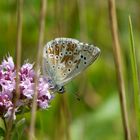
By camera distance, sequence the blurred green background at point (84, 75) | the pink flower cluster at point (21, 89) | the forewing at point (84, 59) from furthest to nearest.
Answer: the blurred green background at point (84, 75) < the forewing at point (84, 59) < the pink flower cluster at point (21, 89)

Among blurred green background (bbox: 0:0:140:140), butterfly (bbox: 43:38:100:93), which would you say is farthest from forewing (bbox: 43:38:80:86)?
blurred green background (bbox: 0:0:140:140)

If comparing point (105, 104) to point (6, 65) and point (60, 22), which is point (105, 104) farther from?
point (6, 65)

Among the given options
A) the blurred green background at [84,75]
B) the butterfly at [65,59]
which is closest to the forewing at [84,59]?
the butterfly at [65,59]

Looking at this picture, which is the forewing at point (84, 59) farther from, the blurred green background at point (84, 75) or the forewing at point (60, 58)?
the blurred green background at point (84, 75)

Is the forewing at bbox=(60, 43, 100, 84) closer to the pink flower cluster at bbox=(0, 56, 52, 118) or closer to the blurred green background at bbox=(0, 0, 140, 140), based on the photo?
the pink flower cluster at bbox=(0, 56, 52, 118)

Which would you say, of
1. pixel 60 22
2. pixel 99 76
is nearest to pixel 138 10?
pixel 99 76
